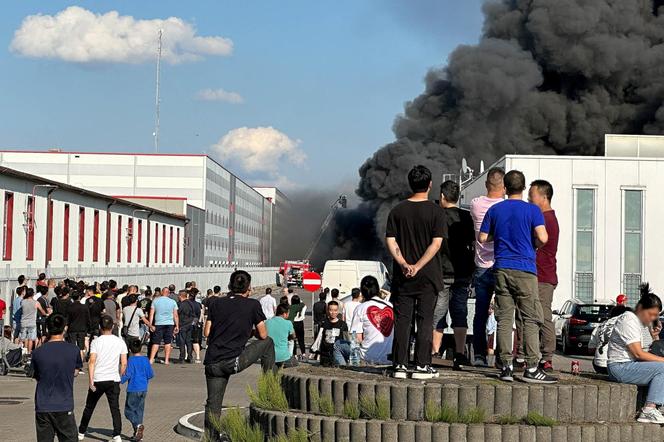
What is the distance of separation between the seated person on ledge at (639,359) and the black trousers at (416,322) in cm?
171

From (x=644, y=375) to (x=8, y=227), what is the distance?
28.5m

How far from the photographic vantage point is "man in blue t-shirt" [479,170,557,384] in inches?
343

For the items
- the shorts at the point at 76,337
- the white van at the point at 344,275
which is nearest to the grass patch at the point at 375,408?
the shorts at the point at 76,337

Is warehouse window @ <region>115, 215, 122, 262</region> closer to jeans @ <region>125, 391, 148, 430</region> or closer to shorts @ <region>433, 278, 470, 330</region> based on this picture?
jeans @ <region>125, 391, 148, 430</region>

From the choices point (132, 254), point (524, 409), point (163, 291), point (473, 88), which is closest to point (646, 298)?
point (524, 409)

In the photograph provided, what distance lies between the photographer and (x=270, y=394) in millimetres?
9023

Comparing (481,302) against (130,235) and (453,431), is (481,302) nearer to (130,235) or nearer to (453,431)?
(453,431)

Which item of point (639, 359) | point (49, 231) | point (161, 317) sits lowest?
point (161, 317)

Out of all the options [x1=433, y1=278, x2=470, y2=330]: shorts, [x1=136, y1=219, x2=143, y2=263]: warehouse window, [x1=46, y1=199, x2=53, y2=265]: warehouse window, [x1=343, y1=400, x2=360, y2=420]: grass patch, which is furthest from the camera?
[x1=136, y1=219, x2=143, y2=263]: warehouse window

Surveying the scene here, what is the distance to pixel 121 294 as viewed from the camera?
81.1 ft

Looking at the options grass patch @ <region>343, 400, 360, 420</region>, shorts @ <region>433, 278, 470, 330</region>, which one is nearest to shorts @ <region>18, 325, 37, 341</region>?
shorts @ <region>433, 278, 470, 330</region>

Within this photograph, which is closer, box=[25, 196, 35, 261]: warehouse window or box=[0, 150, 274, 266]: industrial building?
box=[25, 196, 35, 261]: warehouse window

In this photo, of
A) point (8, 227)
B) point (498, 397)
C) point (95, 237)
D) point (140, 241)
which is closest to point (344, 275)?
point (8, 227)

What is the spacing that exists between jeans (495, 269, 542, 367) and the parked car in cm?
1848
